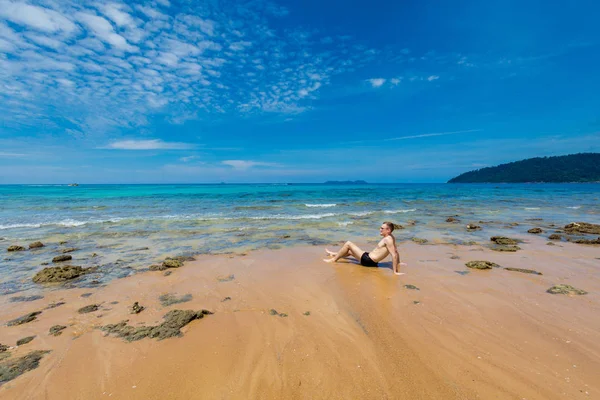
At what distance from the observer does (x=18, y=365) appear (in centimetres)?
356

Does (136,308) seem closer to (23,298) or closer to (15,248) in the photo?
(23,298)

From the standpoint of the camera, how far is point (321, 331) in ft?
14.0

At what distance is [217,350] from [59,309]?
3674mm

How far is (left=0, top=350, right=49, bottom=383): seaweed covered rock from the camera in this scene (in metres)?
3.37

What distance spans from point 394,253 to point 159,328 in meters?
5.61

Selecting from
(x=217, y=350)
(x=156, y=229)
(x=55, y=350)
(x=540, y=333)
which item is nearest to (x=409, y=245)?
(x=540, y=333)

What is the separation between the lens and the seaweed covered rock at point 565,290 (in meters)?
5.48

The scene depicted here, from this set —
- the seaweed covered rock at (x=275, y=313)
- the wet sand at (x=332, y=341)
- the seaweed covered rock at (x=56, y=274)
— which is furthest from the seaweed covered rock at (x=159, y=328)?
the seaweed covered rock at (x=56, y=274)

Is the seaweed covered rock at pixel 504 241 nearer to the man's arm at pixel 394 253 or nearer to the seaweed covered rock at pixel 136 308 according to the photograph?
the man's arm at pixel 394 253

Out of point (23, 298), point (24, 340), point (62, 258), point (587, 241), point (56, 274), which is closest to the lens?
point (24, 340)

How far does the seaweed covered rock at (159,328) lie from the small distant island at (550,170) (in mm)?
148724

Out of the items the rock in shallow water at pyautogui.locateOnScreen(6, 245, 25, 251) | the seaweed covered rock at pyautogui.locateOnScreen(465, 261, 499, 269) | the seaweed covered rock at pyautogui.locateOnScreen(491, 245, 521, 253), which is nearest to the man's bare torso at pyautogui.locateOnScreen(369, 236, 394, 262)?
the seaweed covered rock at pyautogui.locateOnScreen(465, 261, 499, 269)

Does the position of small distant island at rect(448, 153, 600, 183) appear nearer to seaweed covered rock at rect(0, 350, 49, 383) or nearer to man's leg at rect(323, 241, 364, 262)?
man's leg at rect(323, 241, 364, 262)

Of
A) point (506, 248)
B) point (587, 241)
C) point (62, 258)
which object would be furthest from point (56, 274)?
point (587, 241)
